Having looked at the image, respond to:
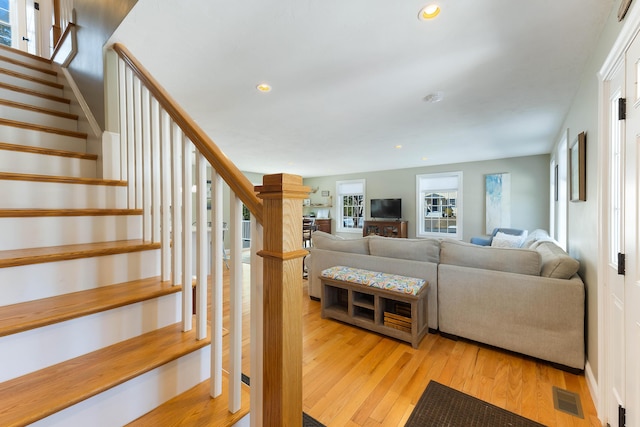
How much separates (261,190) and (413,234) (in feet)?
Result: 22.3

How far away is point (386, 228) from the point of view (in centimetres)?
707

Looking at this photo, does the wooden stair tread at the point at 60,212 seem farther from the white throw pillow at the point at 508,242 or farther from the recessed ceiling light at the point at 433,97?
the white throw pillow at the point at 508,242

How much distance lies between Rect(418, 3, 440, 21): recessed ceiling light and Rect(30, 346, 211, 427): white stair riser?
207 cm

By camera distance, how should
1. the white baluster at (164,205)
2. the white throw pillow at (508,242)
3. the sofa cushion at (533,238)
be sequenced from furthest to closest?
1. the white throw pillow at (508,242)
2. the sofa cushion at (533,238)
3. the white baluster at (164,205)

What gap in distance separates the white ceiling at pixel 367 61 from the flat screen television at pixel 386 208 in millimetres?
3463

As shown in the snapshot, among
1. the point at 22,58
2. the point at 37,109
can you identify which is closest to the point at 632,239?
the point at 37,109

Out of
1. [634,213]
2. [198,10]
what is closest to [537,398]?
[634,213]

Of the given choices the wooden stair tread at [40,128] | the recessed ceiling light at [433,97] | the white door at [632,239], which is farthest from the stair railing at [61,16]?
the white door at [632,239]

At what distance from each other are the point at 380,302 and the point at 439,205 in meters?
4.98

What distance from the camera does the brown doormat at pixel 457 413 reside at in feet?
4.85

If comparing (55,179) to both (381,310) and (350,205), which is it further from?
(350,205)

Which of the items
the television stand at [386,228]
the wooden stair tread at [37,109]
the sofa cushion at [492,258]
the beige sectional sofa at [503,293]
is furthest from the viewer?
the television stand at [386,228]

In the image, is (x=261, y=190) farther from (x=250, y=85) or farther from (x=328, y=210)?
(x=328, y=210)

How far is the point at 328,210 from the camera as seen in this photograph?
871 centimetres
